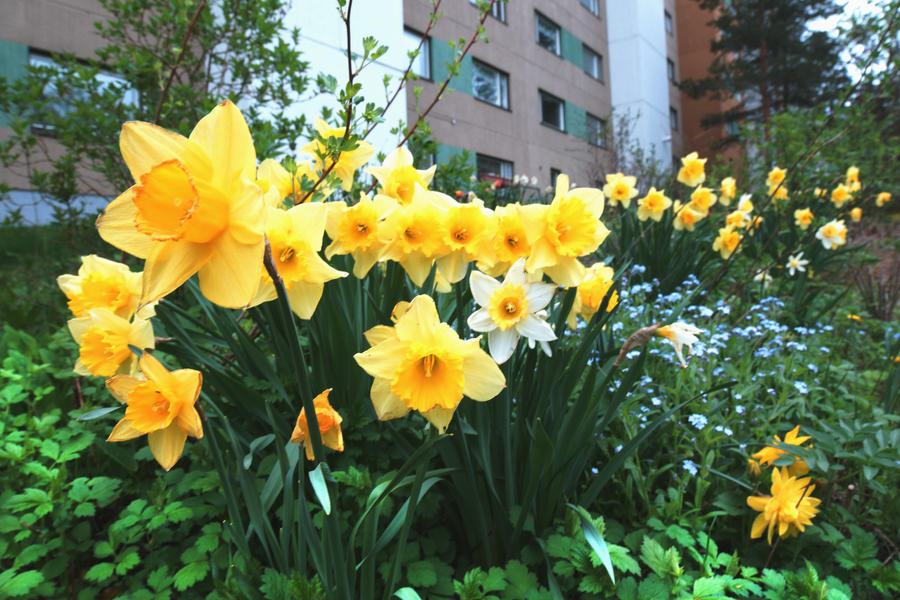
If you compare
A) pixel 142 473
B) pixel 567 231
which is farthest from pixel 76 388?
pixel 567 231

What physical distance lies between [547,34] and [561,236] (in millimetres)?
16501

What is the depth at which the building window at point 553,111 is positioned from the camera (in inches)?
598

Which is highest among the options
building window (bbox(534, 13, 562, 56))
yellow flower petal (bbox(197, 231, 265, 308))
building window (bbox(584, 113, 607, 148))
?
building window (bbox(534, 13, 562, 56))

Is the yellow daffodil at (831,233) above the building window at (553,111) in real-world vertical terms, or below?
below

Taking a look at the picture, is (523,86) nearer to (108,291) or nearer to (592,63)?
(592,63)

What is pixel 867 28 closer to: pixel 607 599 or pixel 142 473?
pixel 607 599

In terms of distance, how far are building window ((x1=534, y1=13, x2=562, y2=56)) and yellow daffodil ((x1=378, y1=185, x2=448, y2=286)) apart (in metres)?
15.4

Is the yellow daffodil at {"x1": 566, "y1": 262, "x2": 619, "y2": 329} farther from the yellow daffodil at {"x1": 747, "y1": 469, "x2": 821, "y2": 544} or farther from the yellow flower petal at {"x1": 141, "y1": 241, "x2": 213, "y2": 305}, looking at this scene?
the yellow flower petal at {"x1": 141, "y1": 241, "x2": 213, "y2": 305}

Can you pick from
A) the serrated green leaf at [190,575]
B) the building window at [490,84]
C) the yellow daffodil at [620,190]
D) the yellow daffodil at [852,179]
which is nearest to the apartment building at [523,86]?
the building window at [490,84]

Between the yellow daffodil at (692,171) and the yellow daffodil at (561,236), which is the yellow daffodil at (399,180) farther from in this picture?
the yellow daffodil at (692,171)

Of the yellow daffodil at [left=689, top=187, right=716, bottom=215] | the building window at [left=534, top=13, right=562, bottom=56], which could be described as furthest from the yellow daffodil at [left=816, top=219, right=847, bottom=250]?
the building window at [left=534, top=13, right=562, bottom=56]

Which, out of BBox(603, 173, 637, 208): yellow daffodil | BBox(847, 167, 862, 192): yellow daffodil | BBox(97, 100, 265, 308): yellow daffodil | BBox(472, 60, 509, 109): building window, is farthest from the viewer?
BBox(472, 60, 509, 109): building window

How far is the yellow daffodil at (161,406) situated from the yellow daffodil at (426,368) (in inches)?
12.1

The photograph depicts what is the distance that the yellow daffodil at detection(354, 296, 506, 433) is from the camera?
837 millimetres
